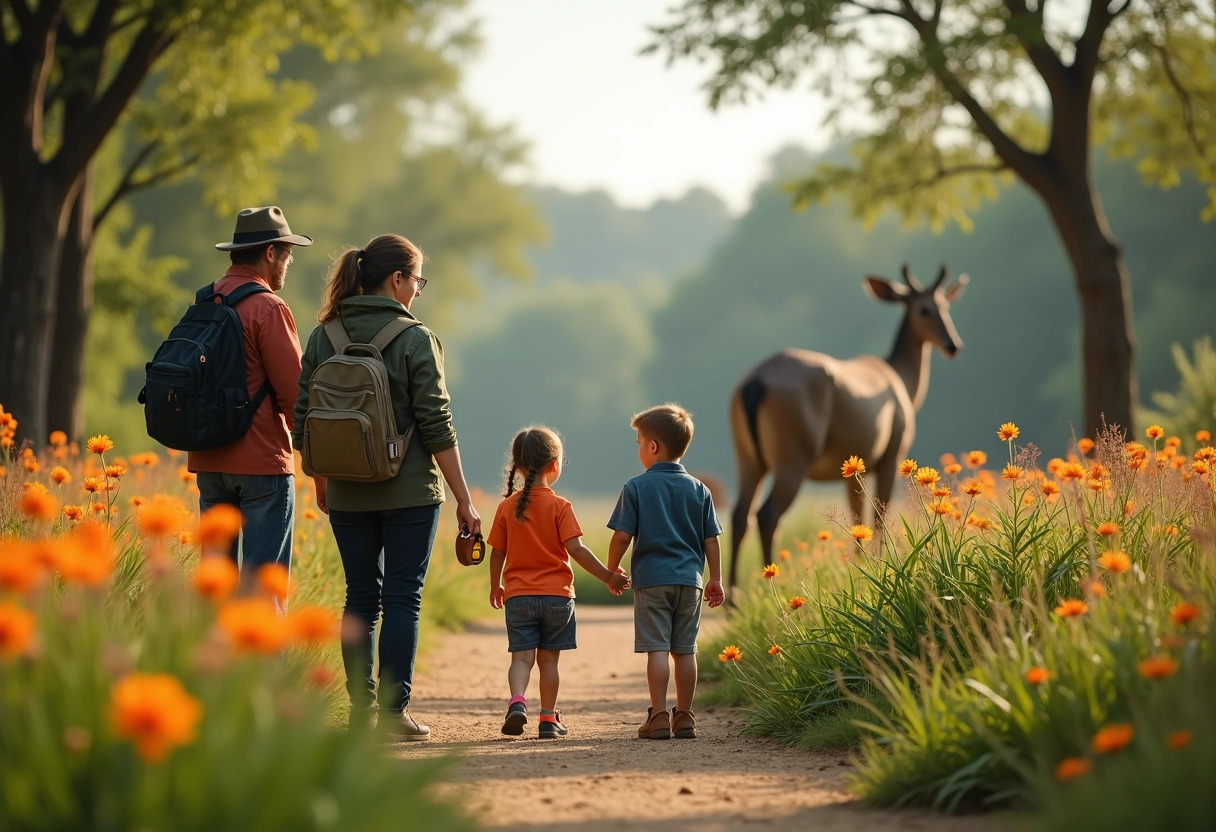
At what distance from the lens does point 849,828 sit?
12.1 feet

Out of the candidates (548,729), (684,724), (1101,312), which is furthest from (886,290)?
(548,729)

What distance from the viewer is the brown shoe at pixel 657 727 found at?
5.49 m

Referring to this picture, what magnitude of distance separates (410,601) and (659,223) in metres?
137

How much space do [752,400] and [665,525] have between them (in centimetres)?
467

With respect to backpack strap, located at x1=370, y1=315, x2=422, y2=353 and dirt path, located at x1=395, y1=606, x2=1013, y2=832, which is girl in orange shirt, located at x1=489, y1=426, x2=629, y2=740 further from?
backpack strap, located at x1=370, y1=315, x2=422, y2=353

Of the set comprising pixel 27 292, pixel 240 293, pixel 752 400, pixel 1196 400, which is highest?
pixel 27 292

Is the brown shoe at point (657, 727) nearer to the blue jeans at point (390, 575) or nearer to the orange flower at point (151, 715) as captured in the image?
the blue jeans at point (390, 575)

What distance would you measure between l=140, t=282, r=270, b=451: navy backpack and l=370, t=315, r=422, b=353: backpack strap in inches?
21.2

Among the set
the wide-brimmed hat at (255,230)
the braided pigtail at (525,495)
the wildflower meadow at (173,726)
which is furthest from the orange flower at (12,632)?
the braided pigtail at (525,495)

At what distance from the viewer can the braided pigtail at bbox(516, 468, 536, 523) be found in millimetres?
5469

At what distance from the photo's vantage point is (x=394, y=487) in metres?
5.04

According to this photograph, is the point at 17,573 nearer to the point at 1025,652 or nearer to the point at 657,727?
the point at 1025,652

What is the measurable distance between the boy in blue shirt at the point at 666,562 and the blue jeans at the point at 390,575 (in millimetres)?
881

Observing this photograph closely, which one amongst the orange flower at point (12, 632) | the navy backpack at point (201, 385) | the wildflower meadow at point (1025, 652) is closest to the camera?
the orange flower at point (12, 632)
